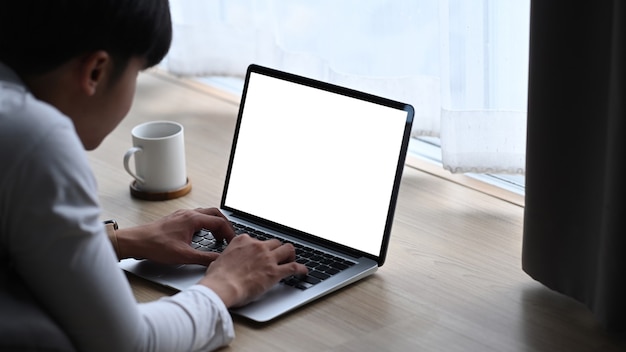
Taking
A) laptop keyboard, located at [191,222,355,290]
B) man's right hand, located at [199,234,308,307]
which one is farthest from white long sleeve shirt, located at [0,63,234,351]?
laptop keyboard, located at [191,222,355,290]

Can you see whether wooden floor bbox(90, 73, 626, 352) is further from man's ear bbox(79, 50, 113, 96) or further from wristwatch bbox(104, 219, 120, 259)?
man's ear bbox(79, 50, 113, 96)

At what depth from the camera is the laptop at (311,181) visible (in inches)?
53.3

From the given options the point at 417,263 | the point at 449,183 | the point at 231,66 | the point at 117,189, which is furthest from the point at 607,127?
the point at 231,66

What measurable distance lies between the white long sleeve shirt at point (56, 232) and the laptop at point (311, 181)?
28cm

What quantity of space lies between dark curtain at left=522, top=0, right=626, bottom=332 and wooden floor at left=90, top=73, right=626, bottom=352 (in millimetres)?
48

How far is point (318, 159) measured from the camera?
143cm

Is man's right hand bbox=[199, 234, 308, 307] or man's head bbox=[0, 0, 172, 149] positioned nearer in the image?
man's head bbox=[0, 0, 172, 149]

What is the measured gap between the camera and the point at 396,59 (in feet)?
5.86

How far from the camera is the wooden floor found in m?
1.23

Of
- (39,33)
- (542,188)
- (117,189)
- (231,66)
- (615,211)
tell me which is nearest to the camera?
(39,33)

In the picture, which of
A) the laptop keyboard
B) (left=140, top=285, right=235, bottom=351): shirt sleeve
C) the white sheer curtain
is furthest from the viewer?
the white sheer curtain

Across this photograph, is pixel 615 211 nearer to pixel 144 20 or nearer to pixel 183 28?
pixel 144 20

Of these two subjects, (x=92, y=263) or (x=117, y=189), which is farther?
(x=117, y=189)

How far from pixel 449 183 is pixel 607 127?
0.53 metres
